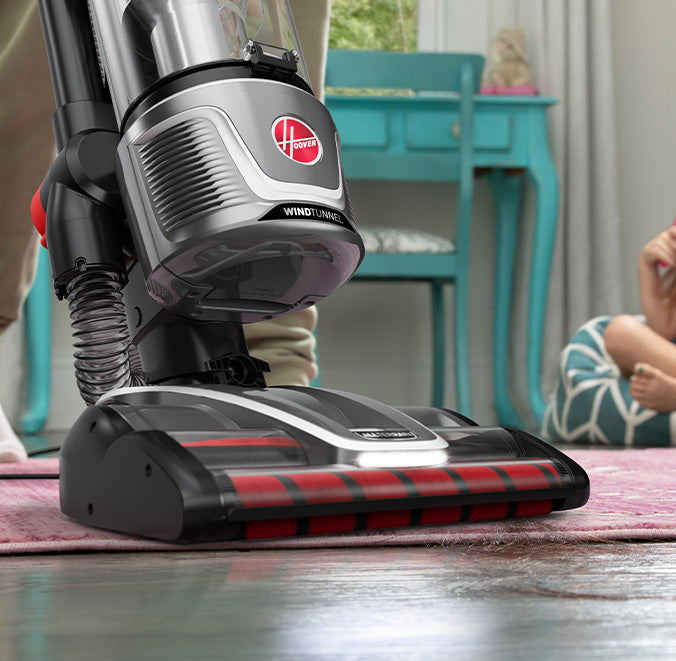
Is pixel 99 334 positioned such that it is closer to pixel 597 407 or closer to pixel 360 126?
pixel 597 407

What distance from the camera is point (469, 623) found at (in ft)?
1.06

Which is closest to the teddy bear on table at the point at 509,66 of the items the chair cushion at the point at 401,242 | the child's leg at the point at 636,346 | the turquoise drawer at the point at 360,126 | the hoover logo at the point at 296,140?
the turquoise drawer at the point at 360,126

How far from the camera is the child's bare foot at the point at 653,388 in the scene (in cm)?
177

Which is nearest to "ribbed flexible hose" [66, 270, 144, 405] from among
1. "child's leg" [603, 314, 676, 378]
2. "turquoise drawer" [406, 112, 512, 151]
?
"child's leg" [603, 314, 676, 378]

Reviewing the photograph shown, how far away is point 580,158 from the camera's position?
285 cm

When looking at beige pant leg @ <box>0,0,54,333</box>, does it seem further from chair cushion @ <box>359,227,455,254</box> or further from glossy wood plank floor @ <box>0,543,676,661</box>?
chair cushion @ <box>359,227,455,254</box>

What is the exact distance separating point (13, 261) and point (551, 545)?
955mm

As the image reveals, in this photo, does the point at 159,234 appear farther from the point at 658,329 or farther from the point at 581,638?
the point at 658,329

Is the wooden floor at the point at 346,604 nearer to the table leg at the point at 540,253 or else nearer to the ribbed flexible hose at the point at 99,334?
the ribbed flexible hose at the point at 99,334

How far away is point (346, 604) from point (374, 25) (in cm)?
298

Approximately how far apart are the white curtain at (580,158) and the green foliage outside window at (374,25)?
44cm

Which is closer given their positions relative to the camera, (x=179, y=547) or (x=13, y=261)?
(x=179, y=547)

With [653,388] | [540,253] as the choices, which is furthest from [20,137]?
[540,253]

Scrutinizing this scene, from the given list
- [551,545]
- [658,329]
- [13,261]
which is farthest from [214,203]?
[658,329]
